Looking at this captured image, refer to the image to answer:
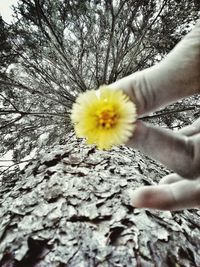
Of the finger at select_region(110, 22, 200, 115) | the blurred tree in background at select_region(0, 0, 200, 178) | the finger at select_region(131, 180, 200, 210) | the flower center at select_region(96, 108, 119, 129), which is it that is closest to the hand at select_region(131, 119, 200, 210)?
the finger at select_region(131, 180, 200, 210)

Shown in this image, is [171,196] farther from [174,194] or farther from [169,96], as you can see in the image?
[169,96]

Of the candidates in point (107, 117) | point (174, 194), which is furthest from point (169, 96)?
point (174, 194)

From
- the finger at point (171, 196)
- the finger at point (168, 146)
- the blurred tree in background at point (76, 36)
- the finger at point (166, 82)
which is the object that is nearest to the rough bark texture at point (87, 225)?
the finger at point (171, 196)

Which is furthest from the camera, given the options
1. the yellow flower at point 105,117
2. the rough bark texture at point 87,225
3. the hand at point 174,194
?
the rough bark texture at point 87,225

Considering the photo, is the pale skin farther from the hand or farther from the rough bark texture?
the rough bark texture

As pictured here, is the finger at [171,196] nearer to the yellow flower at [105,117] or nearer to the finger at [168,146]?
the finger at [168,146]

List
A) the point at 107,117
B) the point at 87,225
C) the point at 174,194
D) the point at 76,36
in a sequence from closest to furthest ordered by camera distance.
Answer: the point at 107,117
the point at 174,194
the point at 87,225
the point at 76,36
